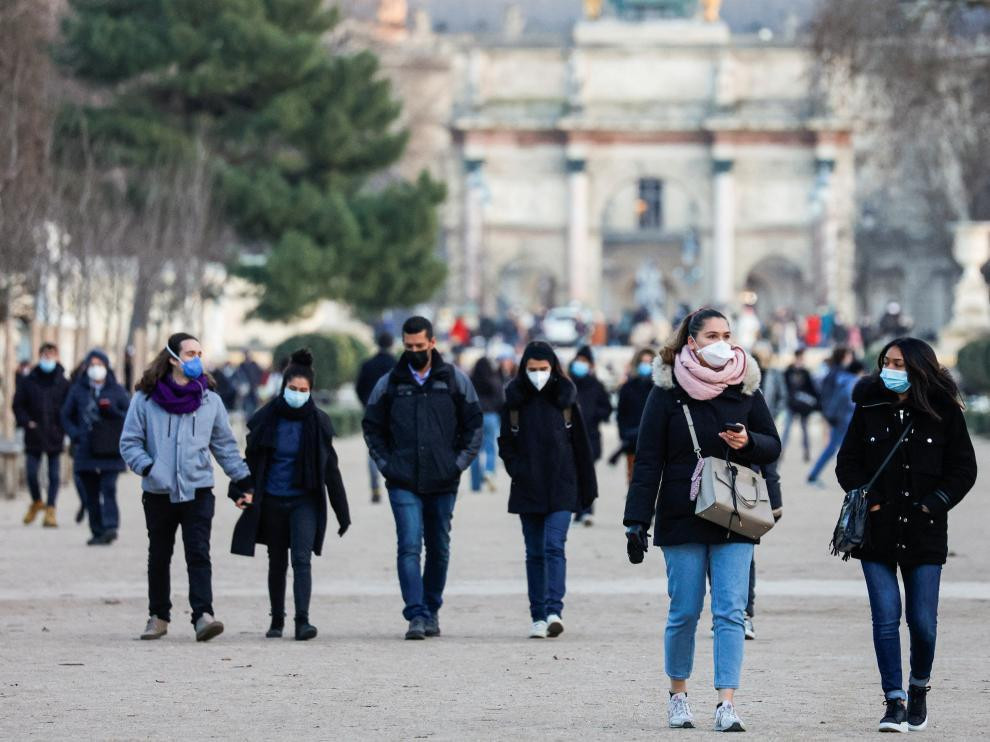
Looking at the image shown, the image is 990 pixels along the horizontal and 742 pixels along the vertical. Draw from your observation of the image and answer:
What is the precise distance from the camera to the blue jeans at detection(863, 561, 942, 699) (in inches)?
410

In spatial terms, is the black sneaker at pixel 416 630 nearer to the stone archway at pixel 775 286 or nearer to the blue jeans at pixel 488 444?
the blue jeans at pixel 488 444

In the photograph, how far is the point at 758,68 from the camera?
300 ft

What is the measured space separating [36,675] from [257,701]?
1498 mm

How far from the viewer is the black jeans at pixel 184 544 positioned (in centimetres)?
1398

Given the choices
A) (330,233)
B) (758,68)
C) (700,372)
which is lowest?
(700,372)

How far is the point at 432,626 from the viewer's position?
1428 centimetres

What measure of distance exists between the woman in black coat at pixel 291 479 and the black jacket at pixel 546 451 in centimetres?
100

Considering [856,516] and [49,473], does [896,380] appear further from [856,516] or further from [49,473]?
[49,473]

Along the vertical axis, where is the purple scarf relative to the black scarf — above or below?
above

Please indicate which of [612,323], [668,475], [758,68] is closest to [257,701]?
[668,475]

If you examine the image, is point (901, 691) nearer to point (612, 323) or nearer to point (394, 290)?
point (394, 290)

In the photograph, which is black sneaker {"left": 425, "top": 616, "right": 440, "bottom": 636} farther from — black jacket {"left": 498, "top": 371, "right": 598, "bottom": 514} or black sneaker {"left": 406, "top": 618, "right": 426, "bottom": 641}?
black jacket {"left": 498, "top": 371, "right": 598, "bottom": 514}

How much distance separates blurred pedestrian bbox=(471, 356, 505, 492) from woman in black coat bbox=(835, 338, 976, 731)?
16614 mm

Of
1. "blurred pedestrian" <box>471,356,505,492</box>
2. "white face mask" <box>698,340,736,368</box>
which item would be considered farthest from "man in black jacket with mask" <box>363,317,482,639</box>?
"blurred pedestrian" <box>471,356,505,492</box>
